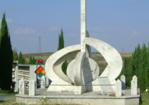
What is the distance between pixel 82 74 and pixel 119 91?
8.09ft

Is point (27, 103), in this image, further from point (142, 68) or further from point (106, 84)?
point (142, 68)

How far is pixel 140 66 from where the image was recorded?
31609mm

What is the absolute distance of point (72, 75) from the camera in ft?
69.1

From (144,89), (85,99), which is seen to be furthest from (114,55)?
(144,89)

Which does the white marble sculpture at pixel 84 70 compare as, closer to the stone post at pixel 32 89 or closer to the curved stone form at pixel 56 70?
the curved stone form at pixel 56 70

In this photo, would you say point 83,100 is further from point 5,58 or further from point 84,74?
point 5,58

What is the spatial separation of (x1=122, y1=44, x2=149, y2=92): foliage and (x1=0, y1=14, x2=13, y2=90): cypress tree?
770 cm

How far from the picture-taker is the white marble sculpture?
20.3 metres

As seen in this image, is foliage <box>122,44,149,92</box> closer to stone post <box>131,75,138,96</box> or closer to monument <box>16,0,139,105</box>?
monument <box>16,0,139,105</box>

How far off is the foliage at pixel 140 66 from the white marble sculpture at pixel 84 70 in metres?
10.2

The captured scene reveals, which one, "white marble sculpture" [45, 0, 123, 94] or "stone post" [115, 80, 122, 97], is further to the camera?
"white marble sculpture" [45, 0, 123, 94]

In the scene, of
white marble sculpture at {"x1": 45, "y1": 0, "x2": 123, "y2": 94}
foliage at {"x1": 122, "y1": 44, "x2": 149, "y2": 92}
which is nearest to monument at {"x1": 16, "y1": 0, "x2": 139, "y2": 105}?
white marble sculpture at {"x1": 45, "y1": 0, "x2": 123, "y2": 94}

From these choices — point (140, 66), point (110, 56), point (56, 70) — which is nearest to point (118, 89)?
point (110, 56)

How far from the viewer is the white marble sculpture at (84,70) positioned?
2027 cm
